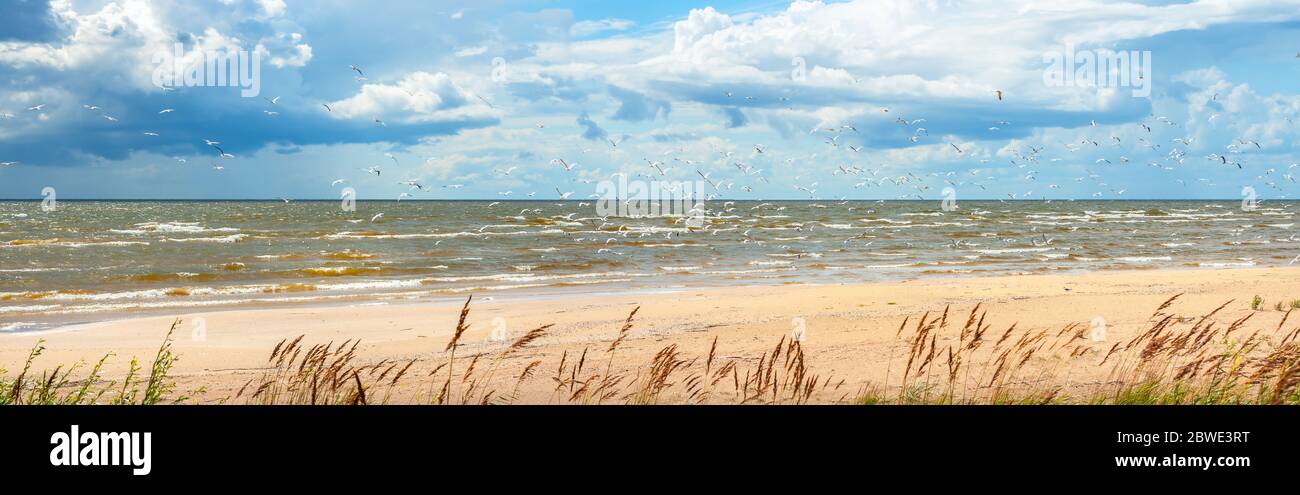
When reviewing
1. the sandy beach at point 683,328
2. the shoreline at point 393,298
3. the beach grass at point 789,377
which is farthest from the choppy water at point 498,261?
the beach grass at point 789,377

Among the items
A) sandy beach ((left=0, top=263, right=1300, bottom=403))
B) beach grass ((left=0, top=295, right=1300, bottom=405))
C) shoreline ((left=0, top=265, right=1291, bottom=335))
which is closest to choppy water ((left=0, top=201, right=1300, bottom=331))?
shoreline ((left=0, top=265, right=1291, bottom=335))

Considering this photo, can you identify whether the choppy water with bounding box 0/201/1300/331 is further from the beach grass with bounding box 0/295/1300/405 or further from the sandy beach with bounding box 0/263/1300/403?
the beach grass with bounding box 0/295/1300/405

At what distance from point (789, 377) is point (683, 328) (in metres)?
6.14

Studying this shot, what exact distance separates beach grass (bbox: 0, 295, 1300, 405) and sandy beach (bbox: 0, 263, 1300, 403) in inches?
4.4

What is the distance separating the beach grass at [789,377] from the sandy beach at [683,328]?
11 centimetres

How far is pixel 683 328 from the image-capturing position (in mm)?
15055

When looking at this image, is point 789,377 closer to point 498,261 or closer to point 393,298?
point 393,298

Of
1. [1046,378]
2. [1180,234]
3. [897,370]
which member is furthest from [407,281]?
[1180,234]

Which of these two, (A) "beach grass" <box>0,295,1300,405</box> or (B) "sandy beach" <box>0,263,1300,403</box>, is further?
(B) "sandy beach" <box>0,263,1300,403</box>

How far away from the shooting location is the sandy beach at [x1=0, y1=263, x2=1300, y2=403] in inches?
394

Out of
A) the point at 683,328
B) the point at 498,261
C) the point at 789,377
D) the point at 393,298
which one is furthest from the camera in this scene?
the point at 498,261

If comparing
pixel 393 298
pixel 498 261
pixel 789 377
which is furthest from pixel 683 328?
pixel 498 261

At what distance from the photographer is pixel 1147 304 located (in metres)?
16.5
